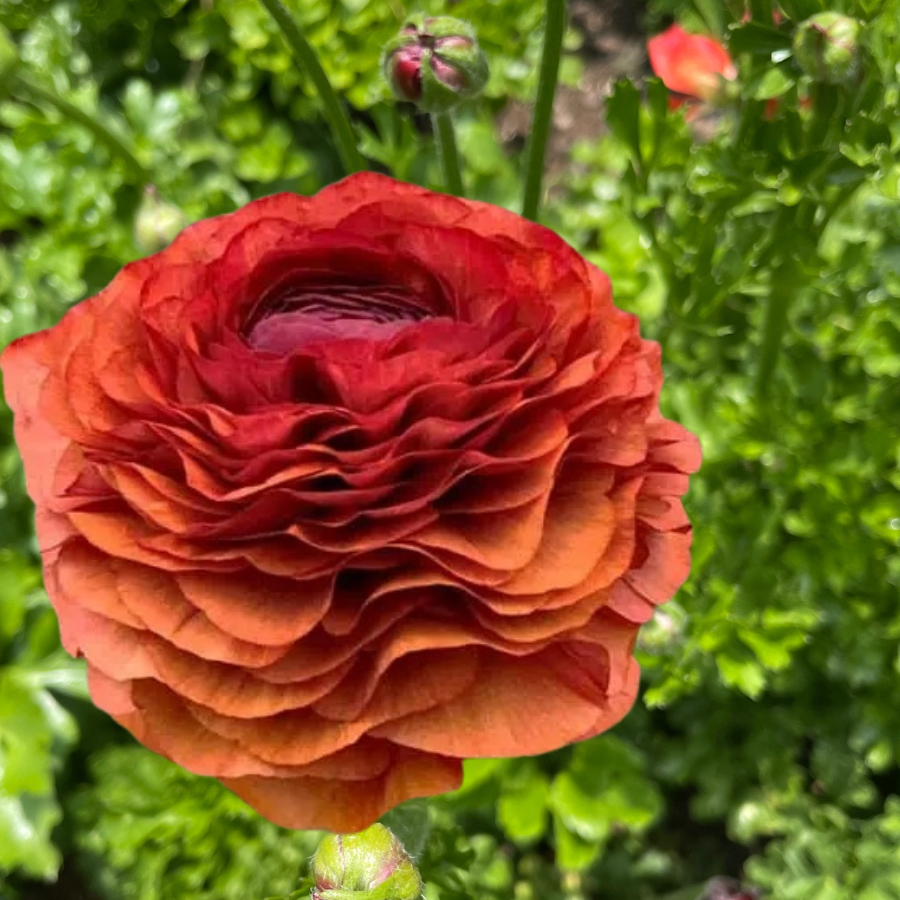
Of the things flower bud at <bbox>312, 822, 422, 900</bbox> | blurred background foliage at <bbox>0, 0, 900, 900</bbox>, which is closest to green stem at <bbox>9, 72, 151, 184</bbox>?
blurred background foliage at <bbox>0, 0, 900, 900</bbox>

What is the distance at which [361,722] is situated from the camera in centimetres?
50

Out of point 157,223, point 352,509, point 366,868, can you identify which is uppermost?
point 352,509

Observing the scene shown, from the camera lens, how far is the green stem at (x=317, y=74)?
78 centimetres

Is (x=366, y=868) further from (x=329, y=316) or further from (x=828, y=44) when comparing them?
(x=828, y=44)

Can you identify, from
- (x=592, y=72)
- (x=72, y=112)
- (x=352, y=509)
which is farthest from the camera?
(x=592, y=72)

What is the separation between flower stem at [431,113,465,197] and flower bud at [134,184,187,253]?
277 millimetres

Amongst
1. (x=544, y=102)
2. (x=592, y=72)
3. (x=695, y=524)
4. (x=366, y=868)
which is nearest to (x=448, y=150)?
(x=544, y=102)

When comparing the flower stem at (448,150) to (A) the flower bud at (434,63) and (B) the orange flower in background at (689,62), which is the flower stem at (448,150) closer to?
(A) the flower bud at (434,63)

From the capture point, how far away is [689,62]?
117 centimetres

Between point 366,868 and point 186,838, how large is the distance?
1.47 ft

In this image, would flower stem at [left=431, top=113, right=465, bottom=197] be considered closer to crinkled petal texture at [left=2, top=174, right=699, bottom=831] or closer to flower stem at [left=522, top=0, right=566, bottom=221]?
flower stem at [left=522, top=0, right=566, bottom=221]

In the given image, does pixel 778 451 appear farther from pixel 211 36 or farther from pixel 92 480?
pixel 211 36

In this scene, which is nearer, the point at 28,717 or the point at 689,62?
the point at 28,717

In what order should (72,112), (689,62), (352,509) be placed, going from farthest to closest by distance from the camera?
(689,62), (72,112), (352,509)
